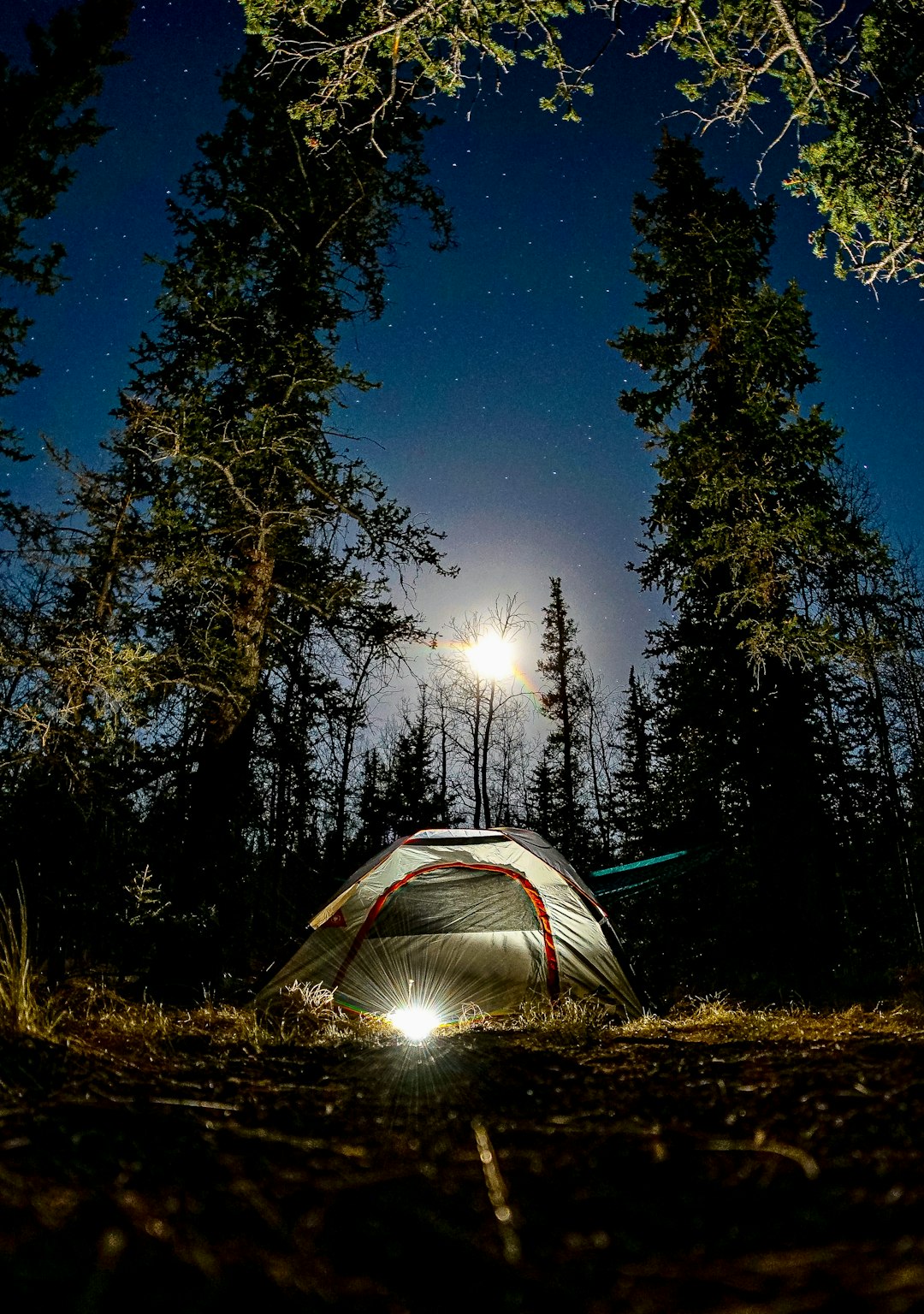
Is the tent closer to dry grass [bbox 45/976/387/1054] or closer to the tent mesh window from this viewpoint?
the tent mesh window

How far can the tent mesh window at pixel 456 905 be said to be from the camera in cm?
710

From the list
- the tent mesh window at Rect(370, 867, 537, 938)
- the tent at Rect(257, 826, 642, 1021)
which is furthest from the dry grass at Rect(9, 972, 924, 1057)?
the tent mesh window at Rect(370, 867, 537, 938)

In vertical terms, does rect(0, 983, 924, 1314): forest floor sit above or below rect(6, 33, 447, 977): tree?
below

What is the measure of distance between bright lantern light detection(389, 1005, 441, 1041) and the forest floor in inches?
141

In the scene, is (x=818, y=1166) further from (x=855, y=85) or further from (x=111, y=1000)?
(x=855, y=85)

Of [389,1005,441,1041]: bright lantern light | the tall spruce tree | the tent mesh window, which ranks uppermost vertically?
the tall spruce tree

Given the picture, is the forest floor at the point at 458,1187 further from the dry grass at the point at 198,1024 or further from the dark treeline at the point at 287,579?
the dark treeline at the point at 287,579

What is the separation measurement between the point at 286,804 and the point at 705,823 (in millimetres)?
10310

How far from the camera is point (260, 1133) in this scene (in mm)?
1443

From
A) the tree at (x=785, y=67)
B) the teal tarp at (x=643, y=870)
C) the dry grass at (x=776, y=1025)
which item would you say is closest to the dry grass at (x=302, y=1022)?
the dry grass at (x=776, y=1025)

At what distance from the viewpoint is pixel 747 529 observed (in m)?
8.23

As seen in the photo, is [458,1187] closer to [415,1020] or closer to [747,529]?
[415,1020]

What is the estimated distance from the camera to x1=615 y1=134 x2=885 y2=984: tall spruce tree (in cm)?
813

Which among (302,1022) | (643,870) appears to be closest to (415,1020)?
(302,1022)
